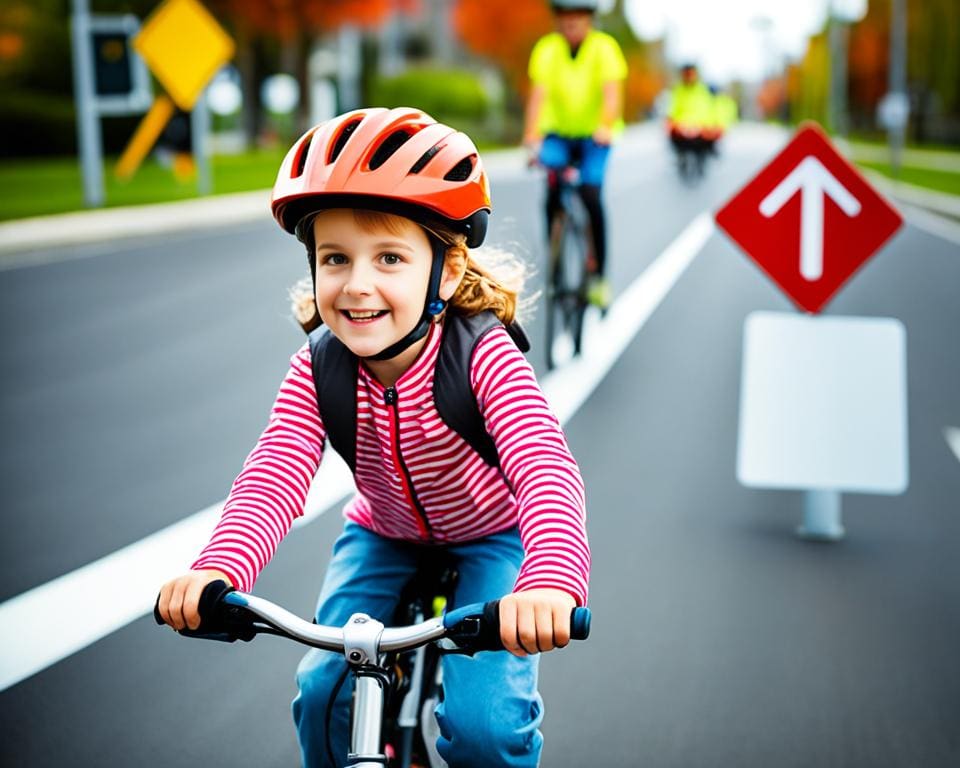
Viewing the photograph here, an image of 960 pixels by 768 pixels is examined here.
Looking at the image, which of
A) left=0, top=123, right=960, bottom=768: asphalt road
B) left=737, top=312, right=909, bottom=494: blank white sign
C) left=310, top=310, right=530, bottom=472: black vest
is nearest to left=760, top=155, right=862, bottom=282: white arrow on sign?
left=737, top=312, right=909, bottom=494: blank white sign

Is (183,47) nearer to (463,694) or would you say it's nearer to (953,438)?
(953,438)

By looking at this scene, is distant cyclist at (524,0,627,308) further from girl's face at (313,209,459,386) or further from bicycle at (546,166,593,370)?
girl's face at (313,209,459,386)

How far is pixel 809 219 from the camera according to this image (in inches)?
207

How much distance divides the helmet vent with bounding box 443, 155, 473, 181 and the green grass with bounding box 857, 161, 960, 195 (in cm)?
2297

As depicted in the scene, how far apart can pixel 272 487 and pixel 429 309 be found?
469 mm

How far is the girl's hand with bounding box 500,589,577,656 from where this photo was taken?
2.08 m

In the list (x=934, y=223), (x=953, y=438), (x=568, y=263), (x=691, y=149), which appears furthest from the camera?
(x=691, y=149)

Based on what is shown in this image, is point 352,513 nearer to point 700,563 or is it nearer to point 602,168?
point 700,563

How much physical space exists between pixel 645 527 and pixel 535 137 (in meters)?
3.91

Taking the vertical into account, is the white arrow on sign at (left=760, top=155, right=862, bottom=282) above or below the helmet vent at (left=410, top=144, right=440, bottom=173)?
below

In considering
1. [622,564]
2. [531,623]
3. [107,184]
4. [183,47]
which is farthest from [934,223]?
[531,623]

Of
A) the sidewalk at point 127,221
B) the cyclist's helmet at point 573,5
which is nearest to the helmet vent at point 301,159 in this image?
the cyclist's helmet at point 573,5

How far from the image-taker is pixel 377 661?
209cm

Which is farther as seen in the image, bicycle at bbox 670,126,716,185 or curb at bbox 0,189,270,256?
bicycle at bbox 670,126,716,185
